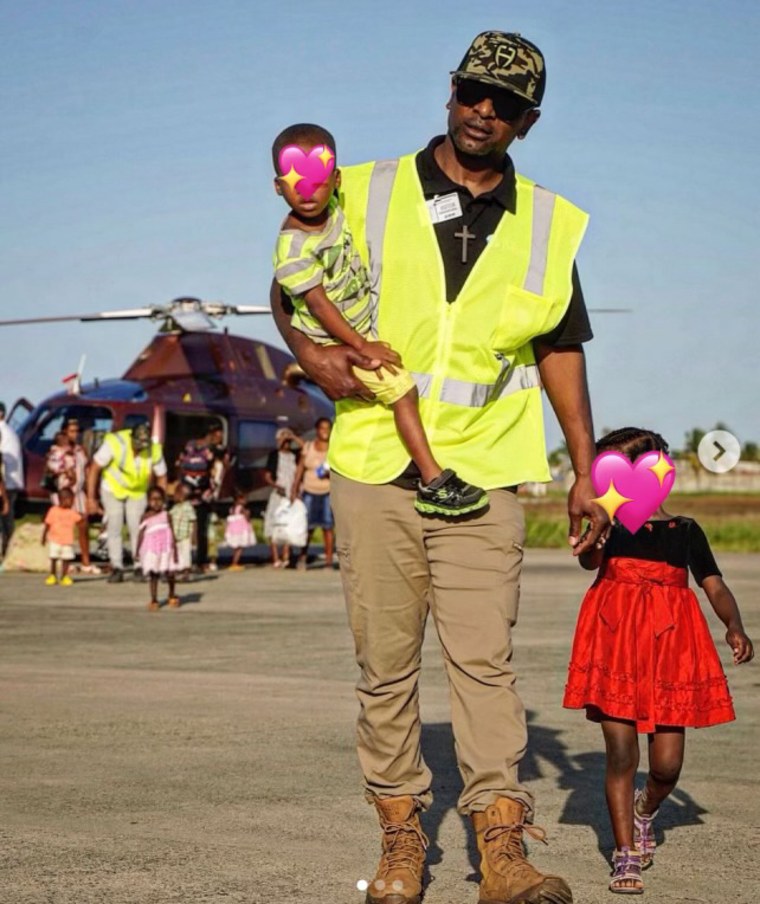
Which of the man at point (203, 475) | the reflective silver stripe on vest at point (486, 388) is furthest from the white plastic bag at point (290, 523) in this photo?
the reflective silver stripe on vest at point (486, 388)

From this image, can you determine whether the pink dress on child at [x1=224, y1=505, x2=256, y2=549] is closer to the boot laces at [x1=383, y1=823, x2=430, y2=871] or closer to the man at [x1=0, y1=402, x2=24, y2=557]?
the man at [x1=0, y1=402, x2=24, y2=557]

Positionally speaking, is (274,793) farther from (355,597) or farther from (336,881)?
(355,597)

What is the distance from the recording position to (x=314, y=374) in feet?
17.3

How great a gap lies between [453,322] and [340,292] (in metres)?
0.35

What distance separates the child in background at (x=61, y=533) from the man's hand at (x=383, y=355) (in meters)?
15.5

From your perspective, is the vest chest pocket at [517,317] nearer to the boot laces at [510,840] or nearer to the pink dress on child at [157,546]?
the boot laces at [510,840]

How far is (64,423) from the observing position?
24.9m

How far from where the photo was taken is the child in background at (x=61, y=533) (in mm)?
20266

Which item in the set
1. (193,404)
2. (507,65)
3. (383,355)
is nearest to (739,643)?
(383,355)

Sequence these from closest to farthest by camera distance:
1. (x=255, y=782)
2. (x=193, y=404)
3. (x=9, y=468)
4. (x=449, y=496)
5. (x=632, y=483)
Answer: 1. (x=449, y=496)
2. (x=632, y=483)
3. (x=255, y=782)
4. (x=9, y=468)
5. (x=193, y=404)

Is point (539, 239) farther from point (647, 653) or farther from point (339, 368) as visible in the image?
point (647, 653)

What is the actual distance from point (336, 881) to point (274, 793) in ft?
5.11

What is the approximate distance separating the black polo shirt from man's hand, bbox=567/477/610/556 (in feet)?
1.51

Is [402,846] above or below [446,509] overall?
below
